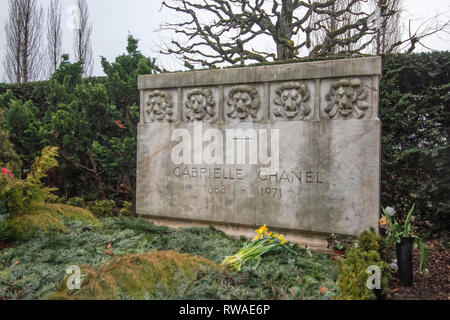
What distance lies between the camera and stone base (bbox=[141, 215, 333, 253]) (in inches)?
172

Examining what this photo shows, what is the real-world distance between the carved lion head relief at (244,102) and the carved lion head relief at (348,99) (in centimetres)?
99

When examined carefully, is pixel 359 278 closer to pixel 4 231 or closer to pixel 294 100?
pixel 294 100

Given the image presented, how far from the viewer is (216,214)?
4.91 meters

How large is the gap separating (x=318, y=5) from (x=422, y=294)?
909cm

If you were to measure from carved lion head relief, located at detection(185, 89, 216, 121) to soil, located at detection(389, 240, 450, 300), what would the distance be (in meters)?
3.04

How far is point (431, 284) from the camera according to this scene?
139 inches

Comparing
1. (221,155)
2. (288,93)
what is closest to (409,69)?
(288,93)

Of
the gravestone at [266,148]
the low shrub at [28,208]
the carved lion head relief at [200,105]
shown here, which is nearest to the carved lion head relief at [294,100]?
the gravestone at [266,148]

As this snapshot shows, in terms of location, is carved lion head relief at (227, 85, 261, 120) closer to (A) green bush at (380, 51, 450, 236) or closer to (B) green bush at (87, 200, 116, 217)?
(A) green bush at (380, 51, 450, 236)

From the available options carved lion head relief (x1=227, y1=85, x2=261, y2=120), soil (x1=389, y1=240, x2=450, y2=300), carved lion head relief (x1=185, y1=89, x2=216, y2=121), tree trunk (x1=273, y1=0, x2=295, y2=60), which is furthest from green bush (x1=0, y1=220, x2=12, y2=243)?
tree trunk (x1=273, y1=0, x2=295, y2=60)

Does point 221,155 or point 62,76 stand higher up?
point 62,76

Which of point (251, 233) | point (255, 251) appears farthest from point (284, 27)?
point (255, 251)
